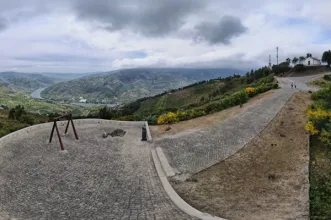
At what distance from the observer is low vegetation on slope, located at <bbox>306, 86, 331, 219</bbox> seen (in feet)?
33.8

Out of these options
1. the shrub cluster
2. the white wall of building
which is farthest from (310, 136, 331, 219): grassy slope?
the white wall of building

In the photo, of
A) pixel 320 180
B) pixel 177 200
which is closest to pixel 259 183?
pixel 320 180

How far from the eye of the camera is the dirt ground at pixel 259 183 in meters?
10.4

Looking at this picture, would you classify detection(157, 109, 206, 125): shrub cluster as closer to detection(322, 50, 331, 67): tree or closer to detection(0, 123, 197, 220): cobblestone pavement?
detection(0, 123, 197, 220): cobblestone pavement

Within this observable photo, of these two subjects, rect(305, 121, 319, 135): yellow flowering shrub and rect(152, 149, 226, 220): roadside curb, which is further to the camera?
rect(305, 121, 319, 135): yellow flowering shrub

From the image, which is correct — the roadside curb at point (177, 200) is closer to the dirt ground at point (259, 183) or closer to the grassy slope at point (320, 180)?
the dirt ground at point (259, 183)

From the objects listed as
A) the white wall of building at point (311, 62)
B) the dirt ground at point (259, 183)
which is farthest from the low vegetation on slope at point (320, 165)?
the white wall of building at point (311, 62)

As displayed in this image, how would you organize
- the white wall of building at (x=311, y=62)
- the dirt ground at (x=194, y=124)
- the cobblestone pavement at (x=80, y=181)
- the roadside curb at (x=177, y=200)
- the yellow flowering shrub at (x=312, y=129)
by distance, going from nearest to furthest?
1. the roadside curb at (x=177, y=200)
2. the cobblestone pavement at (x=80, y=181)
3. the yellow flowering shrub at (x=312, y=129)
4. the dirt ground at (x=194, y=124)
5. the white wall of building at (x=311, y=62)

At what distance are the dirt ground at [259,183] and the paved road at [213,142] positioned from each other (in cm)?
69

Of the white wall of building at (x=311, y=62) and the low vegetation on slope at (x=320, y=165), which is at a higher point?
the white wall of building at (x=311, y=62)

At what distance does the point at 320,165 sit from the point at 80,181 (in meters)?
11.3

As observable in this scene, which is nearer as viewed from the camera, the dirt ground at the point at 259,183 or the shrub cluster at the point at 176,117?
the dirt ground at the point at 259,183

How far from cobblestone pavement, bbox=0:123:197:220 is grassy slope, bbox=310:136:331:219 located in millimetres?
4592

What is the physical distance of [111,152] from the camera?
17.5 m
